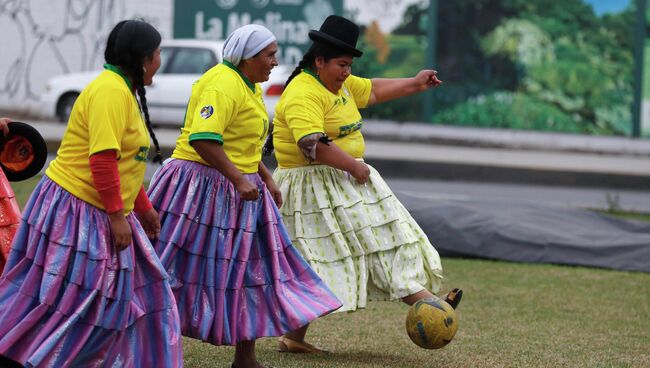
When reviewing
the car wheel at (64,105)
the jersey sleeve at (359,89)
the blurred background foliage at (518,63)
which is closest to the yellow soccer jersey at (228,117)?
the jersey sleeve at (359,89)

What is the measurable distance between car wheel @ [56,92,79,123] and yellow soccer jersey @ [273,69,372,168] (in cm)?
1439

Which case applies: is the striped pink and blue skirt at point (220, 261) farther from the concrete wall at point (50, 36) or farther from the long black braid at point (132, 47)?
the concrete wall at point (50, 36)

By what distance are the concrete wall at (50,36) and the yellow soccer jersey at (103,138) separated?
1824 cm

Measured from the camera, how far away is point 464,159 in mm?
16406

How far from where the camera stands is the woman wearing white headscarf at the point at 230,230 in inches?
206

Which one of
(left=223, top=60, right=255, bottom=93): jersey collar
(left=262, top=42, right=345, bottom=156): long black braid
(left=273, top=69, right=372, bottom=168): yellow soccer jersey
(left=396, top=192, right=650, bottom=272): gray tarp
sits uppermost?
(left=262, top=42, right=345, bottom=156): long black braid

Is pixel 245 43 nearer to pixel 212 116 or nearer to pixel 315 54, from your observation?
pixel 212 116

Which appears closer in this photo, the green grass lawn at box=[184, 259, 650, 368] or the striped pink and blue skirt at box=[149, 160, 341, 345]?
the striped pink and blue skirt at box=[149, 160, 341, 345]

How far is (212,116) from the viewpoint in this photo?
5090 millimetres

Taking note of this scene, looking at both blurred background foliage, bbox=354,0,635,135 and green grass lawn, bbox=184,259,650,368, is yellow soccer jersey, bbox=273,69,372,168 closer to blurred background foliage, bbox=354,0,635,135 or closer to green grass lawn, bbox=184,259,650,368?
green grass lawn, bbox=184,259,650,368

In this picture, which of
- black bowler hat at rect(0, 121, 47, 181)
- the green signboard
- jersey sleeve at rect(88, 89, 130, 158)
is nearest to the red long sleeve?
jersey sleeve at rect(88, 89, 130, 158)

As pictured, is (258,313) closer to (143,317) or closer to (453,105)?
(143,317)

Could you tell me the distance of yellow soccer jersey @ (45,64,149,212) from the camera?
443 cm

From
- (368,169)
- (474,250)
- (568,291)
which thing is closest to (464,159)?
(474,250)
